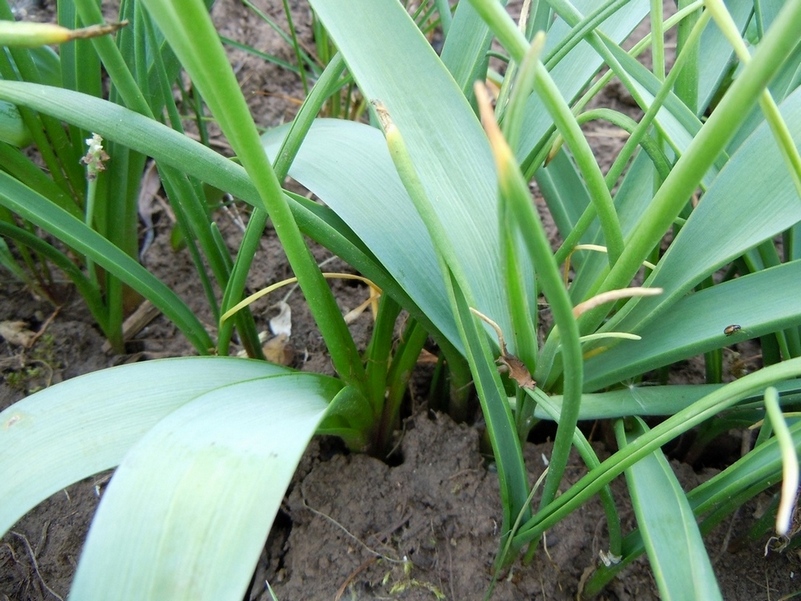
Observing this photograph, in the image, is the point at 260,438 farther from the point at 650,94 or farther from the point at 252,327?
the point at 650,94

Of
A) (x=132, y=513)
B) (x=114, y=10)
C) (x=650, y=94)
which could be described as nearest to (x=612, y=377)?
(x=650, y=94)

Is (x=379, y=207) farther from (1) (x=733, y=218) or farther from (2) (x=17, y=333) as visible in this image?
(2) (x=17, y=333)

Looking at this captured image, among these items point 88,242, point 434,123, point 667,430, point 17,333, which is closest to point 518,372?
point 667,430

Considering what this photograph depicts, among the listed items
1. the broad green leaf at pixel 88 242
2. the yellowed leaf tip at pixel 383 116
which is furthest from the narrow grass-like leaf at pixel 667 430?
the broad green leaf at pixel 88 242

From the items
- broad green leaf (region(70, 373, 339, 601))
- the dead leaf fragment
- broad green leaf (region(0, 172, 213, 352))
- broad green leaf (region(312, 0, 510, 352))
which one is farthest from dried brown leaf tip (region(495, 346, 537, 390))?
the dead leaf fragment

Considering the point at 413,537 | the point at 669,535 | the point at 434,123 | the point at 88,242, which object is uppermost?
the point at 434,123

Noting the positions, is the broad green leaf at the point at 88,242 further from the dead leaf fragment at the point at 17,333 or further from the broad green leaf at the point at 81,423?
the dead leaf fragment at the point at 17,333
